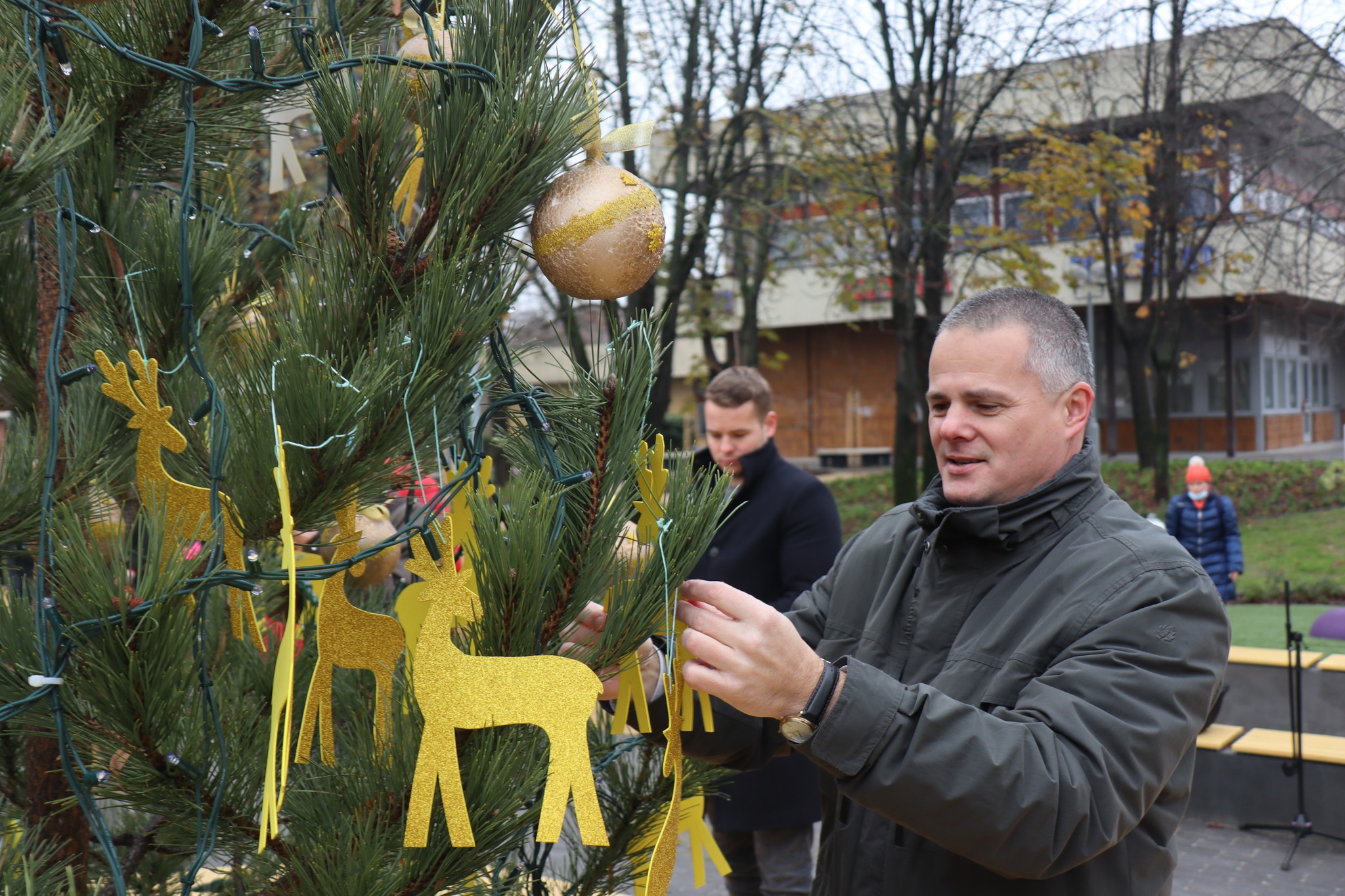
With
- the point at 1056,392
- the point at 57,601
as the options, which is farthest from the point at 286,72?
the point at 1056,392

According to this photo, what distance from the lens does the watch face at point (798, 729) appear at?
132 centimetres

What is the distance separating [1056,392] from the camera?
186cm

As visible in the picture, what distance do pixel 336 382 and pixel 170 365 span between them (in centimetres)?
43

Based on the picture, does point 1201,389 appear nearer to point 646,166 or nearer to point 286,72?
point 646,166

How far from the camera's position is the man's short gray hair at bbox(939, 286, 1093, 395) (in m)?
1.84

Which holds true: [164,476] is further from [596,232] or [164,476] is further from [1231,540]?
[1231,540]

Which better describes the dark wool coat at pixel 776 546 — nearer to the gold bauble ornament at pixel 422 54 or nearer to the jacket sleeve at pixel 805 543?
the jacket sleeve at pixel 805 543

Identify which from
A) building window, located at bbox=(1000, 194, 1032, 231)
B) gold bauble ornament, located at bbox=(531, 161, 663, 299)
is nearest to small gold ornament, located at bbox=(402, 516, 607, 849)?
gold bauble ornament, located at bbox=(531, 161, 663, 299)

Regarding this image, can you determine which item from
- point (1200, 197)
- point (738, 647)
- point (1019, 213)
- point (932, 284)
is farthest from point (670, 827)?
point (1200, 197)

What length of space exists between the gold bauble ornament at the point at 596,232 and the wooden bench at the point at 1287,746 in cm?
546

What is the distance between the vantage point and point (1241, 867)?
17.1 ft

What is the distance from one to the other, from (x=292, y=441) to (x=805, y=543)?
2.74 meters

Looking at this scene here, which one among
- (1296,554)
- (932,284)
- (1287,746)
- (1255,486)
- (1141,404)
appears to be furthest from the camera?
(1141,404)

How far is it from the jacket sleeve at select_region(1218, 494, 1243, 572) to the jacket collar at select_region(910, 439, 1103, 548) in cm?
Result: 729
